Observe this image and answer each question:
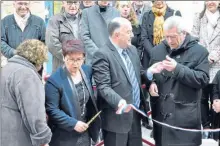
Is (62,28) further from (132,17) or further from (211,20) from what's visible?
(211,20)

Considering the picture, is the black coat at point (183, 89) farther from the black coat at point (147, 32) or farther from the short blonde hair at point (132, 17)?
the short blonde hair at point (132, 17)

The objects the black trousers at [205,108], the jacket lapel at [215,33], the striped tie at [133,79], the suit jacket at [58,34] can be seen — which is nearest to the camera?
the striped tie at [133,79]

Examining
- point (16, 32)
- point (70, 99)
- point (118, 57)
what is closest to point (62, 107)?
point (70, 99)

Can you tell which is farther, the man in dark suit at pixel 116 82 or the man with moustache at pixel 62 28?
the man with moustache at pixel 62 28

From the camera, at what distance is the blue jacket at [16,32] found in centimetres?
547

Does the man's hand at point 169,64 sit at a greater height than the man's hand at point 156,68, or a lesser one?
greater

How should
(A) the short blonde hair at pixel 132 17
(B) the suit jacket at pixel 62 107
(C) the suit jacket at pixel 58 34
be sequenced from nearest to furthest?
(B) the suit jacket at pixel 62 107 → (C) the suit jacket at pixel 58 34 → (A) the short blonde hair at pixel 132 17

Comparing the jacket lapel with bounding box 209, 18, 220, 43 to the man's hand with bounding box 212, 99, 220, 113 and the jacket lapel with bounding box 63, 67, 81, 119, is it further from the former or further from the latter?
the jacket lapel with bounding box 63, 67, 81, 119

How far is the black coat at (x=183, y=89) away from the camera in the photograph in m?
4.00

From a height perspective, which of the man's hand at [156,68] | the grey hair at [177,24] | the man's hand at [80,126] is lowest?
the man's hand at [80,126]

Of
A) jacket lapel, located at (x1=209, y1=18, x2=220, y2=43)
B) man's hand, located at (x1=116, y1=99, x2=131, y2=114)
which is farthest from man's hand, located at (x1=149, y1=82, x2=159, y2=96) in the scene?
jacket lapel, located at (x1=209, y1=18, x2=220, y2=43)

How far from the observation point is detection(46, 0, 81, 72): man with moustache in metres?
5.26

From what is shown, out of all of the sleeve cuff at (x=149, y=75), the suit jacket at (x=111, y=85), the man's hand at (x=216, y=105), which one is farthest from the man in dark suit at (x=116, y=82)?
the man's hand at (x=216, y=105)

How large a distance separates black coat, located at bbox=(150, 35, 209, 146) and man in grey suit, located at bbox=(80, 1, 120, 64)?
47.2 inches
